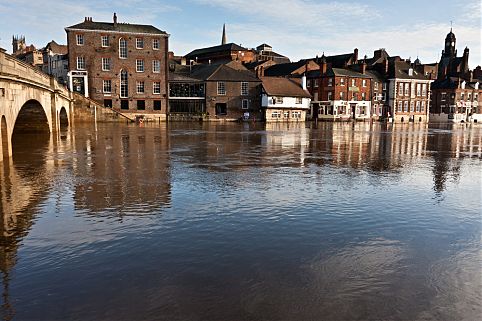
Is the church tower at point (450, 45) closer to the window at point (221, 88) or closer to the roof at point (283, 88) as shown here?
the roof at point (283, 88)

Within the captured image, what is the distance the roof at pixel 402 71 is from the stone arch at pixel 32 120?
75275 mm

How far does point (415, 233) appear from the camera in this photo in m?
9.13

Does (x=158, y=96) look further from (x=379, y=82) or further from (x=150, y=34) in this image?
(x=379, y=82)

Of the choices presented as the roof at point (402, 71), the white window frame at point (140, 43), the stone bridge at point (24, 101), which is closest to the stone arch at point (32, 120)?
the stone bridge at point (24, 101)

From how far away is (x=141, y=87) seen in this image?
66.3 m

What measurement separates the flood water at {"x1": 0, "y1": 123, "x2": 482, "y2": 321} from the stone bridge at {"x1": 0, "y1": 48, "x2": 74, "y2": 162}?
3.49 meters

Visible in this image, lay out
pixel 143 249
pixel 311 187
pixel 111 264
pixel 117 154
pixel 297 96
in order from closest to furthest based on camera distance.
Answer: pixel 111 264
pixel 143 249
pixel 311 187
pixel 117 154
pixel 297 96

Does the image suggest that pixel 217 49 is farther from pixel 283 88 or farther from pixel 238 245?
pixel 238 245

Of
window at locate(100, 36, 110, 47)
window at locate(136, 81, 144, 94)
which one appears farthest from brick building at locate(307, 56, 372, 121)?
window at locate(100, 36, 110, 47)

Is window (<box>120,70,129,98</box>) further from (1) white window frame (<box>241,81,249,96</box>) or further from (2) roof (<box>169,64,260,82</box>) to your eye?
(1) white window frame (<box>241,81,249,96</box>)

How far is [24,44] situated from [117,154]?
14217 cm

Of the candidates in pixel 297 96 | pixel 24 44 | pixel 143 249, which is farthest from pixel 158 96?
pixel 24 44

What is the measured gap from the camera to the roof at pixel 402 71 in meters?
90.6

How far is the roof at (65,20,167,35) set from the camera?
63.2 meters
